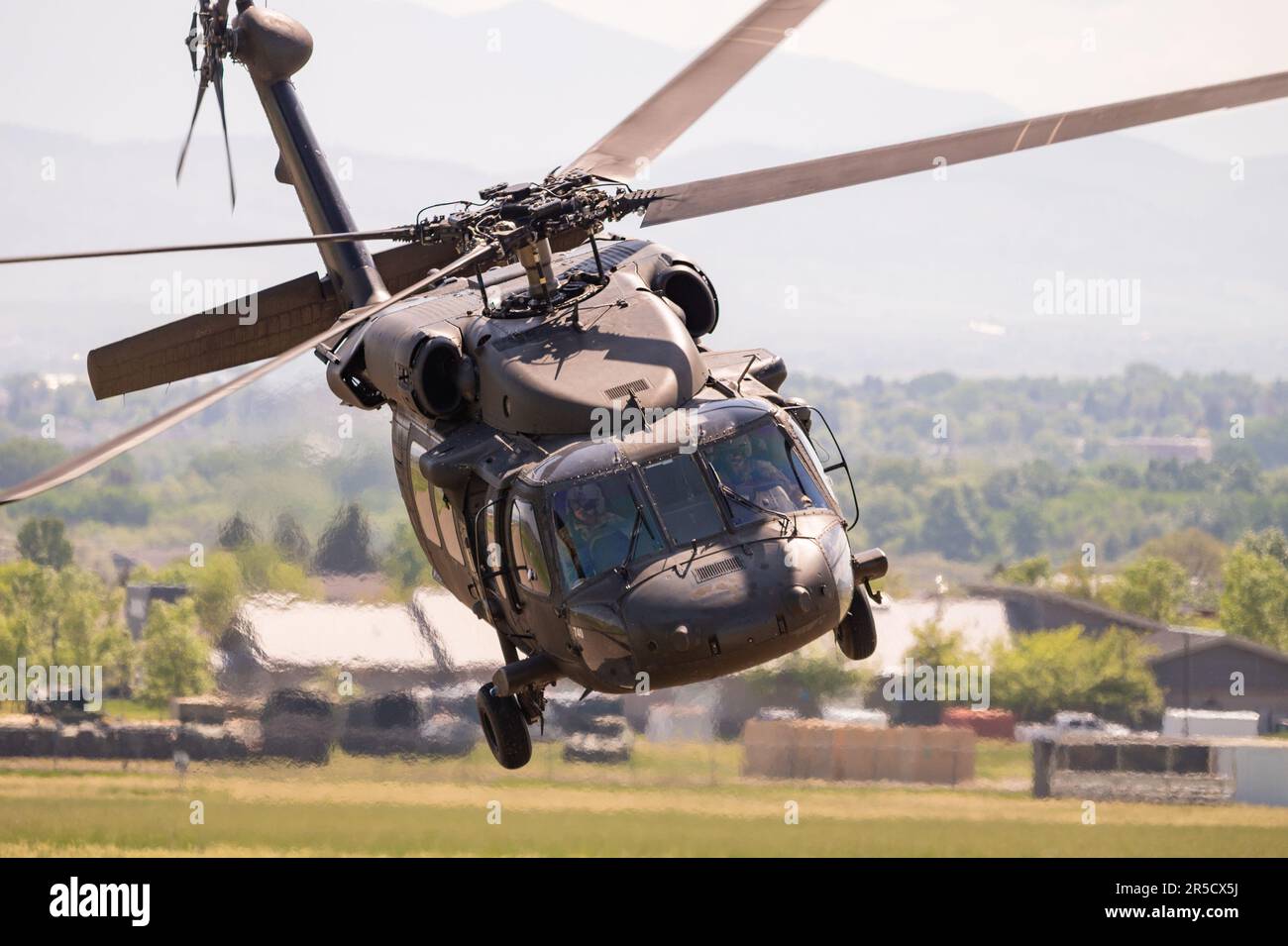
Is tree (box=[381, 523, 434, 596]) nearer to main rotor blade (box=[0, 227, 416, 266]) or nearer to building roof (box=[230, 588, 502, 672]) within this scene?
building roof (box=[230, 588, 502, 672])

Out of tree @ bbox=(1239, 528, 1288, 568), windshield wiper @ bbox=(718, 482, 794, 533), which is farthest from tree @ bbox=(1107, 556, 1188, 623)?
windshield wiper @ bbox=(718, 482, 794, 533)

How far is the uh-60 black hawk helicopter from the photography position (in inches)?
527

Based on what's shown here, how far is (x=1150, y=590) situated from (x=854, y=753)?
34.4 feet

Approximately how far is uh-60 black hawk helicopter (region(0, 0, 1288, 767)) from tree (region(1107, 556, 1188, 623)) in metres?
15.8

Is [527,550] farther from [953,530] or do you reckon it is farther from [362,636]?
[953,530]

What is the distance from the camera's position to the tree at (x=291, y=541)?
24.1m

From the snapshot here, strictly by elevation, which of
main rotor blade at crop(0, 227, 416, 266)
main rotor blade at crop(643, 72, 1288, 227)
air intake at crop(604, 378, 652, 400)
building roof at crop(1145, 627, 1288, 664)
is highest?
main rotor blade at crop(643, 72, 1288, 227)

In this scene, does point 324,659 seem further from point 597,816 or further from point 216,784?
point 597,816

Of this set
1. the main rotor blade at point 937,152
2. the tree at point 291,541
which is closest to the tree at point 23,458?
the tree at point 291,541

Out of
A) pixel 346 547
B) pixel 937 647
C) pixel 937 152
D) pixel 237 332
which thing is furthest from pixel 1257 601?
pixel 237 332

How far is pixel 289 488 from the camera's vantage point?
26.2m

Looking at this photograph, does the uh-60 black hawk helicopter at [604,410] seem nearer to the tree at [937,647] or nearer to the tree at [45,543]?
the tree at [937,647]

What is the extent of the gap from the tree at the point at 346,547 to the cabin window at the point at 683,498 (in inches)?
436

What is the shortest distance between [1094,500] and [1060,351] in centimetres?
12031
